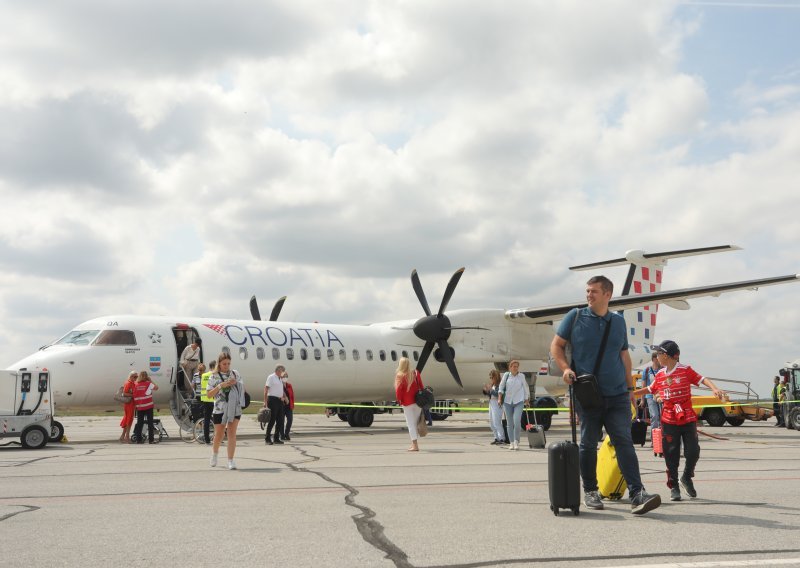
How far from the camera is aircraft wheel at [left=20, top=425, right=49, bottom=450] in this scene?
14961 millimetres

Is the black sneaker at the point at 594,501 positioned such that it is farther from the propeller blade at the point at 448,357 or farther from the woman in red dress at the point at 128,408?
the propeller blade at the point at 448,357

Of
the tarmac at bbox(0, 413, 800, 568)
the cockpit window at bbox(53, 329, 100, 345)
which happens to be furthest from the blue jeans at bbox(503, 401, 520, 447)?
the cockpit window at bbox(53, 329, 100, 345)

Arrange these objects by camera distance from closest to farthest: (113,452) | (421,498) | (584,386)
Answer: (584,386), (421,498), (113,452)

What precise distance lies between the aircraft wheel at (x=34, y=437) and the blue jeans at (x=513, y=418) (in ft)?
29.7

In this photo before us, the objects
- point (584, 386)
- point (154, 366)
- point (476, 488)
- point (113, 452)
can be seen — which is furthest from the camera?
point (154, 366)

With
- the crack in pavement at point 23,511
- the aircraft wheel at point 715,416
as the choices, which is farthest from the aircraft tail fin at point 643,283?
the crack in pavement at point 23,511

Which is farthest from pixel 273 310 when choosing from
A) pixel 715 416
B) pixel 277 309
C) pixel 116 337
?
pixel 715 416

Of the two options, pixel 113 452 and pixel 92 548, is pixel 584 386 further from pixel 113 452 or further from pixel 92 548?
pixel 113 452

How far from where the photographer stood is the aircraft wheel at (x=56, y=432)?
16172 mm

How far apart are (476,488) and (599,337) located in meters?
2.46

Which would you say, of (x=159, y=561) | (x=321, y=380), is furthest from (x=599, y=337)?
(x=321, y=380)

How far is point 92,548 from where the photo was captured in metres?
4.99

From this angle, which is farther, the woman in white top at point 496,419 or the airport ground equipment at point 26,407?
the woman in white top at point 496,419

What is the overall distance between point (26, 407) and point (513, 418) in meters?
9.69
